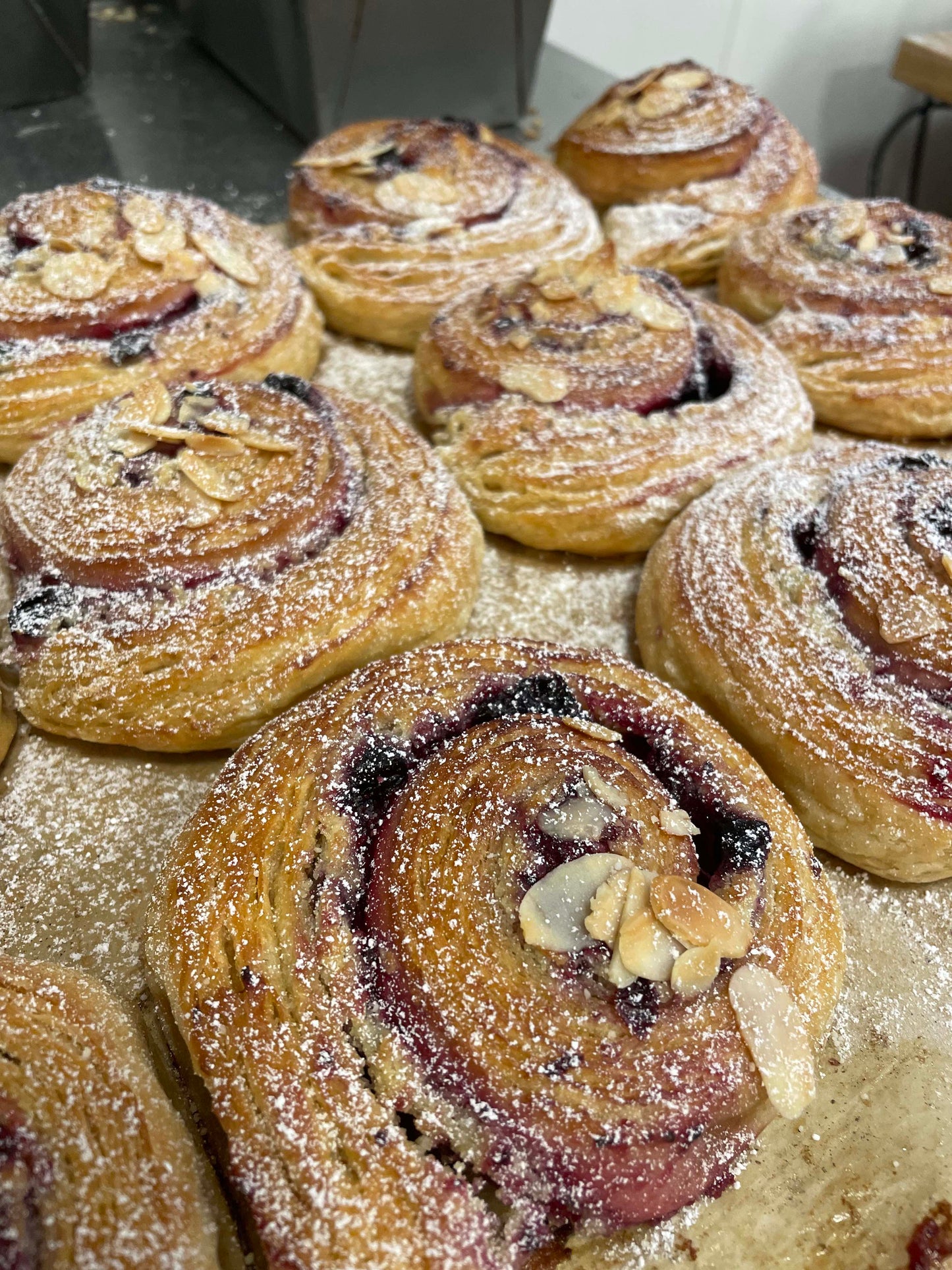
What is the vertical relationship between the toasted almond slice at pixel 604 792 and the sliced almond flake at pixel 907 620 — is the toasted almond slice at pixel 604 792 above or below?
below

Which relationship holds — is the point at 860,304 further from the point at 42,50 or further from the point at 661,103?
the point at 42,50

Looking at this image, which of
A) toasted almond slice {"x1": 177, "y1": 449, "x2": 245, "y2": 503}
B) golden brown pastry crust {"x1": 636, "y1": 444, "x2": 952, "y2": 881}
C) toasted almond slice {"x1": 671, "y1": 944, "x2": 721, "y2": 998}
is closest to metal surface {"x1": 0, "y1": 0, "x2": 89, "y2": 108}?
toasted almond slice {"x1": 177, "y1": 449, "x2": 245, "y2": 503}

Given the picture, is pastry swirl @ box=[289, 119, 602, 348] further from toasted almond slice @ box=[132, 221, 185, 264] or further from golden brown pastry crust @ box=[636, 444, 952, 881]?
golden brown pastry crust @ box=[636, 444, 952, 881]

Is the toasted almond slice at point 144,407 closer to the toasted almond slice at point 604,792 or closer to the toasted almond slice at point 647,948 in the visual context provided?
the toasted almond slice at point 604,792

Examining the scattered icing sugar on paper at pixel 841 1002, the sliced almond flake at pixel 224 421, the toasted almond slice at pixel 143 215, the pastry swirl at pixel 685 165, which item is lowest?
the scattered icing sugar on paper at pixel 841 1002

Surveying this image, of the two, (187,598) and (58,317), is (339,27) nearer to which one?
(58,317)

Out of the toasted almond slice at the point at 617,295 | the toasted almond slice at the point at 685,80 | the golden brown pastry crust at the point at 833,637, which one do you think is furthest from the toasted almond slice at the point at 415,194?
the golden brown pastry crust at the point at 833,637
